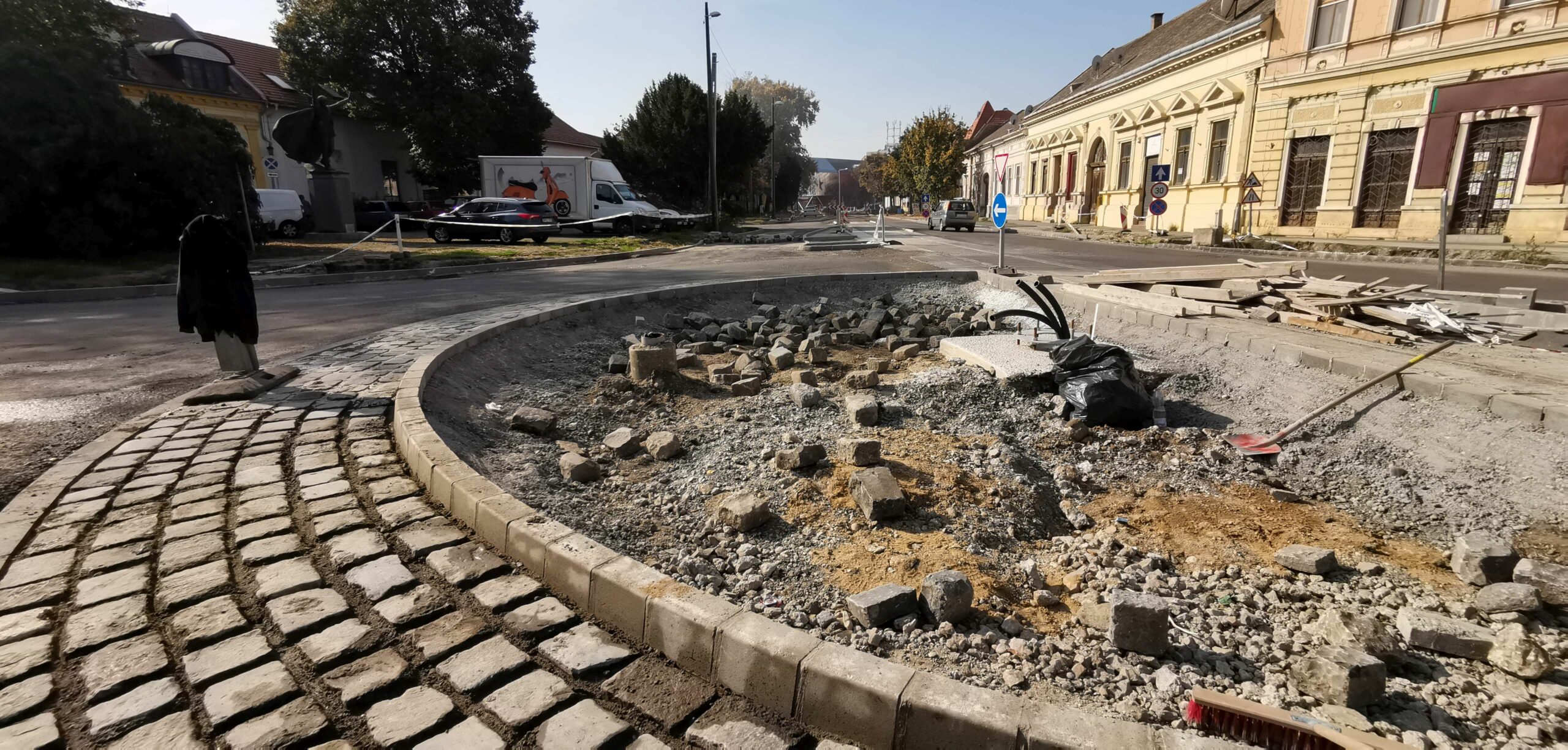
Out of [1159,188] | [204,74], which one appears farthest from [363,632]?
[204,74]

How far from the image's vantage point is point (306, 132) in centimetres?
1700

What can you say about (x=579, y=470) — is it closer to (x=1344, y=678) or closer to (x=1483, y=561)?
(x=1344, y=678)

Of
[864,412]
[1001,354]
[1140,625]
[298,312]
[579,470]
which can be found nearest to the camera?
[1140,625]

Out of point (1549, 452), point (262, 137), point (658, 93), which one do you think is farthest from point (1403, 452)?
point (262, 137)

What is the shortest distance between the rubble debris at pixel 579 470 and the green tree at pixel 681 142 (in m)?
32.8

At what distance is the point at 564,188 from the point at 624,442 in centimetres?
2355

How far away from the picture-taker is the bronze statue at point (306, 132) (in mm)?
16406

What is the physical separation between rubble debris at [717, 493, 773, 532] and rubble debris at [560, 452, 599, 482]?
974 millimetres

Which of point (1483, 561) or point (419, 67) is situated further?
point (419, 67)

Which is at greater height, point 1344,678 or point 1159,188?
point 1159,188

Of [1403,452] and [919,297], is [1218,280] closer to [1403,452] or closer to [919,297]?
[919,297]

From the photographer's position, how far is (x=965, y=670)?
2.64 m

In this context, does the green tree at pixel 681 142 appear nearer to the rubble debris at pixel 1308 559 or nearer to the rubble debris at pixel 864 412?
the rubble debris at pixel 864 412

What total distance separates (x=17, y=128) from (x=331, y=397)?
15738mm
